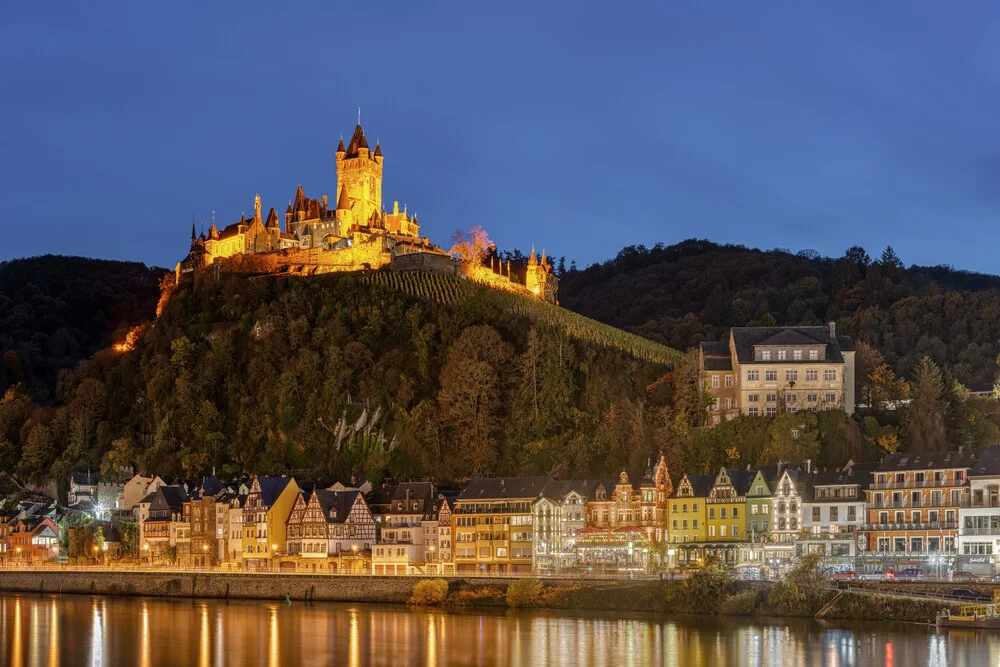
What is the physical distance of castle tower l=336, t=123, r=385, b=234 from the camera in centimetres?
12775

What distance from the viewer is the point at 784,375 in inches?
3177

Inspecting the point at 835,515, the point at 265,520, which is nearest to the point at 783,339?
the point at 835,515

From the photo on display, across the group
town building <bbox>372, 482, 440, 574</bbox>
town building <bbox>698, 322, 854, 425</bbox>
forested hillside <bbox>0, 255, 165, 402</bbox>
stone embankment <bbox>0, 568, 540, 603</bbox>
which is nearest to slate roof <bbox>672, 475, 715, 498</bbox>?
town building <bbox>698, 322, 854, 425</bbox>

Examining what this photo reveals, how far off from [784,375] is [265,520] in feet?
101

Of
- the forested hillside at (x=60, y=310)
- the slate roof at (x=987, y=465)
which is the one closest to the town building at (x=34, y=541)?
the forested hillside at (x=60, y=310)

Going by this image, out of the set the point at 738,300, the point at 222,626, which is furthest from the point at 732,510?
the point at 738,300

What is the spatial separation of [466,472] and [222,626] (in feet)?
96.8

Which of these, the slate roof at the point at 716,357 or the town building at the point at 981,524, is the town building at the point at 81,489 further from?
the town building at the point at 981,524

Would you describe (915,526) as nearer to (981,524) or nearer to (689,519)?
(981,524)

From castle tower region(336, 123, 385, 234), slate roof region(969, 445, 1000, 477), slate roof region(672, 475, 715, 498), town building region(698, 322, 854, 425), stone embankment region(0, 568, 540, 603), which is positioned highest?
castle tower region(336, 123, 385, 234)

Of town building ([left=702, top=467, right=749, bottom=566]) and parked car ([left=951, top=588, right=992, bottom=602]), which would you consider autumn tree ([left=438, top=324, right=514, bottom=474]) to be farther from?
parked car ([left=951, top=588, right=992, bottom=602])

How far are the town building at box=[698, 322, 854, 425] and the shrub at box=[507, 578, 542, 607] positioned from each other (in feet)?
65.5

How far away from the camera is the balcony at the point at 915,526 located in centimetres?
6431

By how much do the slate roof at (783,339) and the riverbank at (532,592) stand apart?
69.6ft
